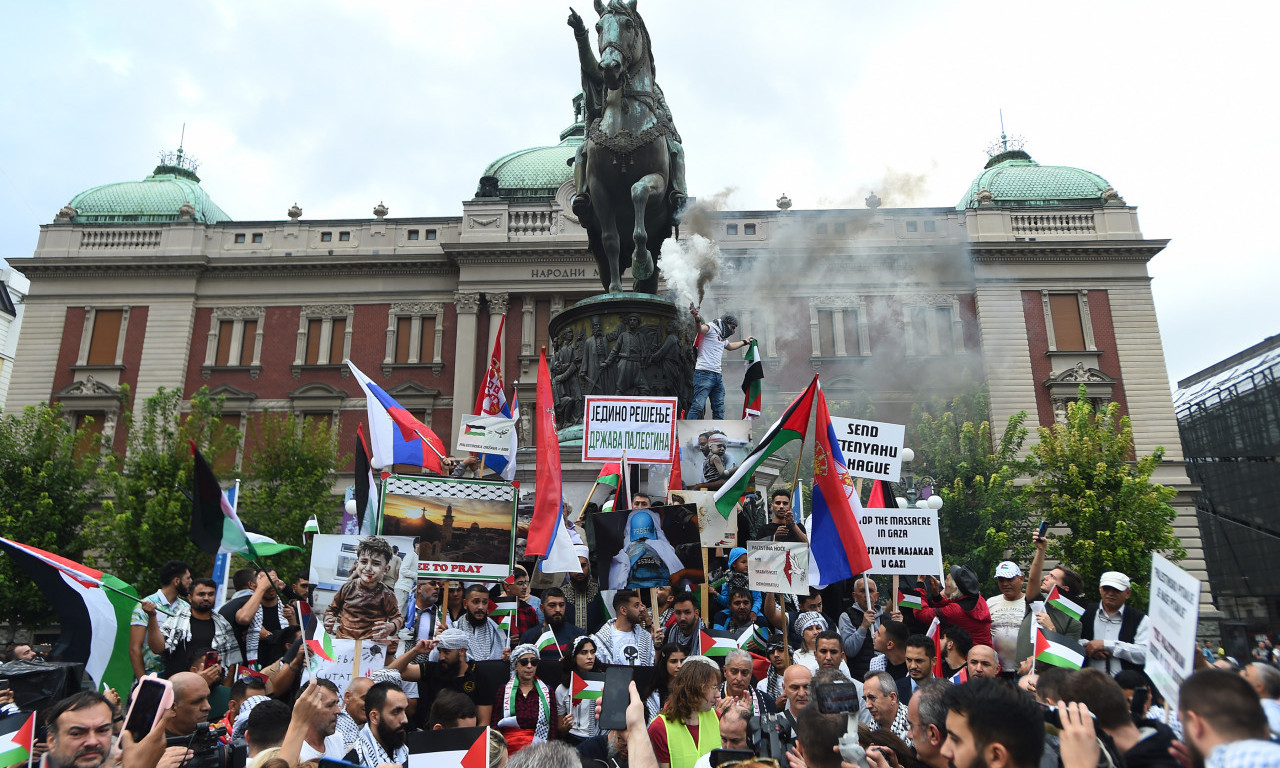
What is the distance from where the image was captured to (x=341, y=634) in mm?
6496

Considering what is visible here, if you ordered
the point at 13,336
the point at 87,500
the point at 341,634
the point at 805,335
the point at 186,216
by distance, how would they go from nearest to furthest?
1. the point at 341,634
2. the point at 87,500
3. the point at 805,335
4. the point at 186,216
5. the point at 13,336

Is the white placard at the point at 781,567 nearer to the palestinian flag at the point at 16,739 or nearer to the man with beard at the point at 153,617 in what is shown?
the man with beard at the point at 153,617

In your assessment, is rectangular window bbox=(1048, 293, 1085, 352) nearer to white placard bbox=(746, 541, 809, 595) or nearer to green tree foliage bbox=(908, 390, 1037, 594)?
green tree foliage bbox=(908, 390, 1037, 594)

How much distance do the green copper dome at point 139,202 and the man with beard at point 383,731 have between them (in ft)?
139

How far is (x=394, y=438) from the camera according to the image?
10.7 metres

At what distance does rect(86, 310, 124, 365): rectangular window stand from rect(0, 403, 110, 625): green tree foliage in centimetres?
847

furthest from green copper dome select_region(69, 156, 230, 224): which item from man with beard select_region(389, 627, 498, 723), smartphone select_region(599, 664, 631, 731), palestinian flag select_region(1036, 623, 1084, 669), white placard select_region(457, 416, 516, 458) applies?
palestinian flag select_region(1036, 623, 1084, 669)

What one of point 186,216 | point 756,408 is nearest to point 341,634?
point 756,408

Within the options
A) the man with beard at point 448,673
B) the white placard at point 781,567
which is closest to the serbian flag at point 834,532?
the white placard at point 781,567

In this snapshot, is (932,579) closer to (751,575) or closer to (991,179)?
(751,575)

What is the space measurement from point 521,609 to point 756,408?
228 inches

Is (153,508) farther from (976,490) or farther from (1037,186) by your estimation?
(1037,186)

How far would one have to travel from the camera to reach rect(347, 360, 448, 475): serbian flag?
10.4 m

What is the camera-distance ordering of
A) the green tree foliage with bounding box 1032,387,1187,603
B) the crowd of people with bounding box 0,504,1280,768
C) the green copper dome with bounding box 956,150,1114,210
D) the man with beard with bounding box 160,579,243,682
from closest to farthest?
1. the crowd of people with bounding box 0,504,1280,768
2. the man with beard with bounding box 160,579,243,682
3. the green tree foliage with bounding box 1032,387,1187,603
4. the green copper dome with bounding box 956,150,1114,210
